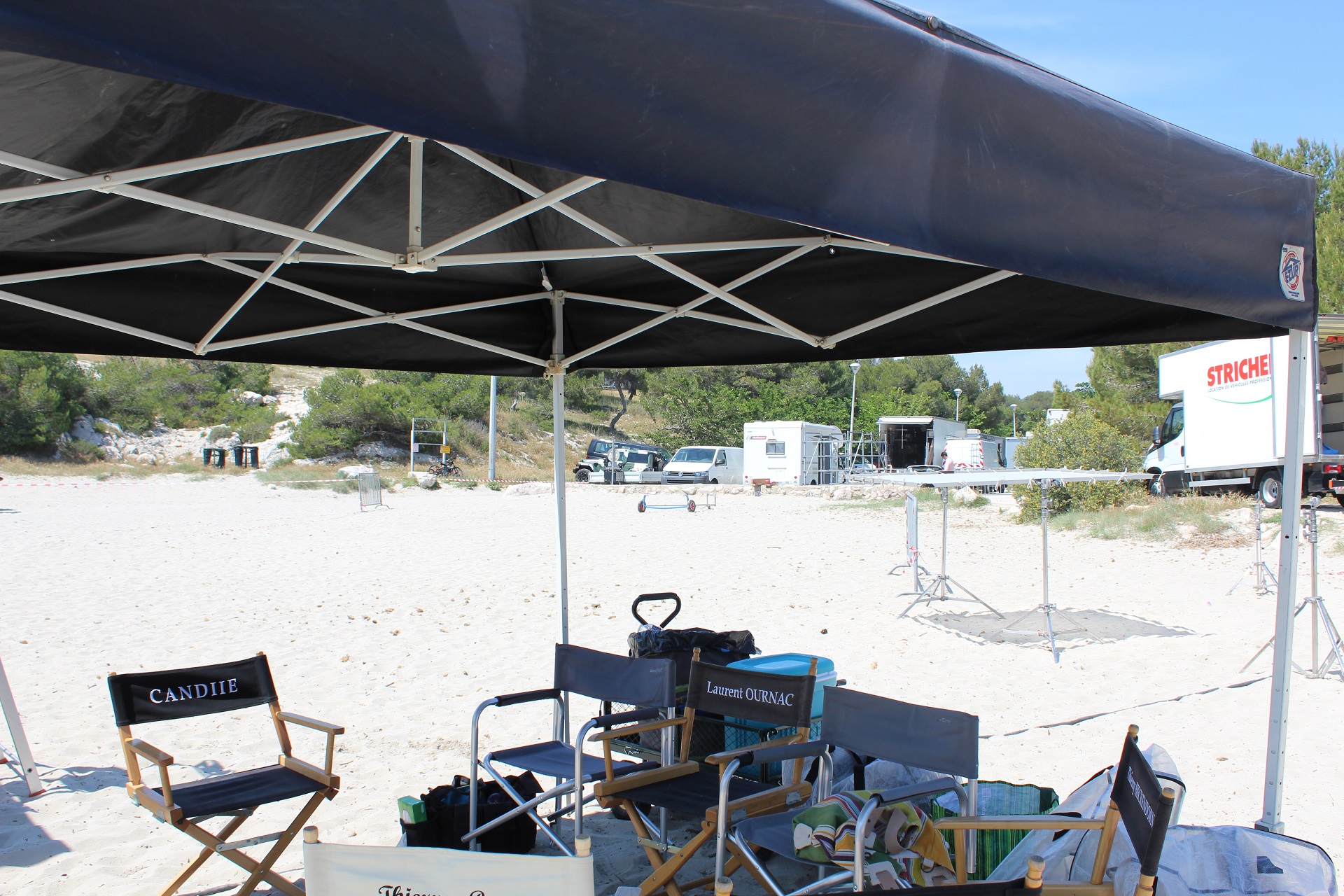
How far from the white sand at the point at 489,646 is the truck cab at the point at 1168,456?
5.30 meters

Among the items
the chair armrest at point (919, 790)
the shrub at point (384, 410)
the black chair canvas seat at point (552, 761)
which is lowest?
the black chair canvas seat at point (552, 761)

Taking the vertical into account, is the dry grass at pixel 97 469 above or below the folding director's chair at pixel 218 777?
above

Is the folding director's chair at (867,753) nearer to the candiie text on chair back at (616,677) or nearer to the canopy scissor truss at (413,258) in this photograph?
the candiie text on chair back at (616,677)

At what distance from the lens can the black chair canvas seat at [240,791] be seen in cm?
269

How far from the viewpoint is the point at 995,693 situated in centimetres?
542

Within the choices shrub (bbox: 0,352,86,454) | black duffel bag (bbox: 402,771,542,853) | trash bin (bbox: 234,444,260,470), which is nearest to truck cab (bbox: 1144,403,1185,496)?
black duffel bag (bbox: 402,771,542,853)

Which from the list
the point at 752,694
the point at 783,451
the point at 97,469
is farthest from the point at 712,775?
the point at 97,469

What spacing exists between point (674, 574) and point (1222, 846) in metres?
7.97

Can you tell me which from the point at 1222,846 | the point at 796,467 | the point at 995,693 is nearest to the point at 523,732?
the point at 995,693

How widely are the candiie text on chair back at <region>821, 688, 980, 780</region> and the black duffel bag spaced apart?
3.90 feet

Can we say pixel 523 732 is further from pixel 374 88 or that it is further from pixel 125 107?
pixel 374 88

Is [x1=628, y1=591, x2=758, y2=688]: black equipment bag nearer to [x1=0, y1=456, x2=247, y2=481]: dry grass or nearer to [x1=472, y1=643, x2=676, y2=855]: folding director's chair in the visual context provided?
[x1=472, y1=643, x2=676, y2=855]: folding director's chair

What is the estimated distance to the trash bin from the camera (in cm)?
3052

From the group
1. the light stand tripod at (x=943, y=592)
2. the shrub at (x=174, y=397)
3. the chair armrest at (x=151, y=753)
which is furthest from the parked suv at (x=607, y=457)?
the chair armrest at (x=151, y=753)
